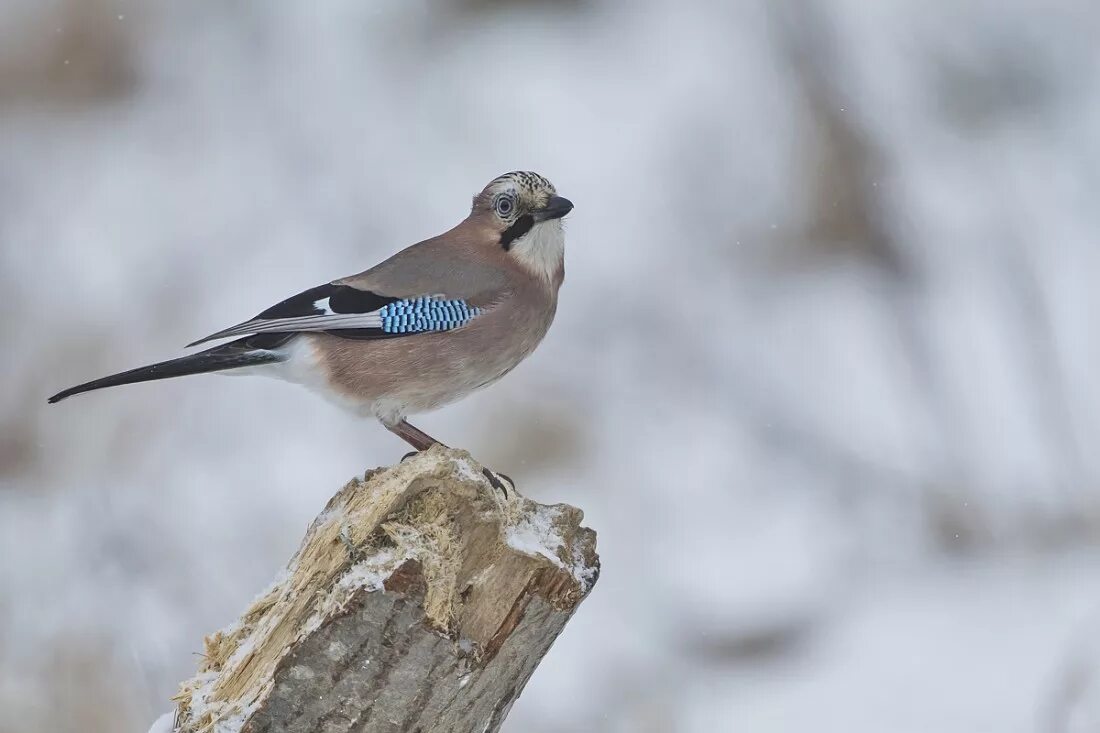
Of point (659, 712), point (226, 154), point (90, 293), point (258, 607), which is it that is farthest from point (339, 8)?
point (258, 607)

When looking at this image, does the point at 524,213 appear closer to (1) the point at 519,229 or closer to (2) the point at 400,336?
(1) the point at 519,229

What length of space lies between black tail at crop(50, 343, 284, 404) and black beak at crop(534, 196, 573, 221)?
1.10m

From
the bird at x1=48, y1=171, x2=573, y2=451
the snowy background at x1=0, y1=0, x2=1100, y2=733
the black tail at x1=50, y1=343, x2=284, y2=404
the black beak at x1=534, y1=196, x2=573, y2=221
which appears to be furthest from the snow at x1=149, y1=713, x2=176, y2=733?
the snowy background at x1=0, y1=0, x2=1100, y2=733

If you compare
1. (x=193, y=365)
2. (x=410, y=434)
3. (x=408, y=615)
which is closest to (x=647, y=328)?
(x=410, y=434)

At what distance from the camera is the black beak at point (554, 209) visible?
4.46 meters

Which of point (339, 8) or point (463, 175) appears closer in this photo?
point (463, 175)

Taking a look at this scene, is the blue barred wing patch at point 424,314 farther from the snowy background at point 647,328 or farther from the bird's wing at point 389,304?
the snowy background at point 647,328

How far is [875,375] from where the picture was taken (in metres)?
8.19

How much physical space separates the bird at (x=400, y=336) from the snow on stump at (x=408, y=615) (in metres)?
1.15

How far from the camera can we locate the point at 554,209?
4488mm

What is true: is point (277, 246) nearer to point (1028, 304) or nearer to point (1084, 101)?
point (1028, 304)

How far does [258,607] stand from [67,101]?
7.73 m

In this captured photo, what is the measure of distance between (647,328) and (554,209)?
3.71 metres

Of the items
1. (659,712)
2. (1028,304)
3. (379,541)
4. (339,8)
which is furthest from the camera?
(339,8)
